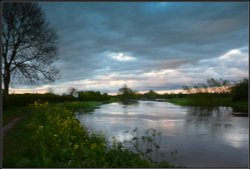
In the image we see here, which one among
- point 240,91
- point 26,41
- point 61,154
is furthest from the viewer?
point 240,91

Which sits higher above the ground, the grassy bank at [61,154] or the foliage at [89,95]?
the foliage at [89,95]

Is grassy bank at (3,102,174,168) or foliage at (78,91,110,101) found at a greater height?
foliage at (78,91,110,101)

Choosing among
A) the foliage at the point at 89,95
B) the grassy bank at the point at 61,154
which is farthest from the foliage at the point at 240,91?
the grassy bank at the point at 61,154

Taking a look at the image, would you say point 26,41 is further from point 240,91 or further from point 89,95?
point 240,91

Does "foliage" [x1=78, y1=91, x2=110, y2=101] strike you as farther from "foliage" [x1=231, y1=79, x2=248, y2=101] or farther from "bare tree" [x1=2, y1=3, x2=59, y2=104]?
"foliage" [x1=231, y1=79, x2=248, y2=101]

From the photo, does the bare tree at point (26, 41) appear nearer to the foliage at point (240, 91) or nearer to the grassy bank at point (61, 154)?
the grassy bank at point (61, 154)

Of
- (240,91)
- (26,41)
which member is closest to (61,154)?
(26,41)

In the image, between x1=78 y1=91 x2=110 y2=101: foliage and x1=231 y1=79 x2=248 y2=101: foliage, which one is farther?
x1=231 y1=79 x2=248 y2=101: foliage

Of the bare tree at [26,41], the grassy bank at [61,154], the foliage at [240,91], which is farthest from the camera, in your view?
the foliage at [240,91]

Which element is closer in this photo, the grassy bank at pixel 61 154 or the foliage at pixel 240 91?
the grassy bank at pixel 61 154

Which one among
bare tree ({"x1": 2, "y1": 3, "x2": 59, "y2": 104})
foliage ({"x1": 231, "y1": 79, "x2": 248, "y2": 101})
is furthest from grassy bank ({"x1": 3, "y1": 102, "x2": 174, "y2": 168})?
foliage ({"x1": 231, "y1": 79, "x2": 248, "y2": 101})

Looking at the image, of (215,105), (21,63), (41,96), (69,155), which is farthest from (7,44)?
(215,105)

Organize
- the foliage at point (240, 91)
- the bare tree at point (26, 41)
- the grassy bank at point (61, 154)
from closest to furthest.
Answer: the grassy bank at point (61, 154) → the bare tree at point (26, 41) → the foliage at point (240, 91)

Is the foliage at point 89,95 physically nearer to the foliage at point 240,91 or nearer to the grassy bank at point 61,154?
the grassy bank at point 61,154
